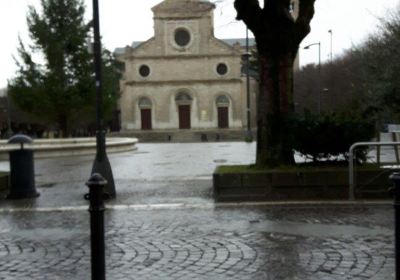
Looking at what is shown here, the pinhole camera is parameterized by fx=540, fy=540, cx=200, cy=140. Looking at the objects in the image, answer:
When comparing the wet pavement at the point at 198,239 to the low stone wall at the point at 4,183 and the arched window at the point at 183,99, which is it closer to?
the low stone wall at the point at 4,183

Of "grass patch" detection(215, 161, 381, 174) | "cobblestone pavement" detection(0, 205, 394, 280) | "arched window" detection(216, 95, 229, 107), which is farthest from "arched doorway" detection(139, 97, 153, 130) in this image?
"cobblestone pavement" detection(0, 205, 394, 280)

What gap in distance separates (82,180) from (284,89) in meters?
6.33

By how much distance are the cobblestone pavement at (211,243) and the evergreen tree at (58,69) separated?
90.7 ft

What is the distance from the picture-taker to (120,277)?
5574 mm

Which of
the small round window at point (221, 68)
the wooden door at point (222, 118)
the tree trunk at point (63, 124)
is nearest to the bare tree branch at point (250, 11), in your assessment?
the tree trunk at point (63, 124)

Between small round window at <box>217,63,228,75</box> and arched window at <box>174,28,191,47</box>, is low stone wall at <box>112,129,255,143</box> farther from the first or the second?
arched window at <box>174,28,191,47</box>

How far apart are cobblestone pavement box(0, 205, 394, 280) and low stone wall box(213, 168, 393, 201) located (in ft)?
2.70

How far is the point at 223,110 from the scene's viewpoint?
242 feet

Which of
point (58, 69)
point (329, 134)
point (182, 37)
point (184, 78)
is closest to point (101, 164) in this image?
point (329, 134)

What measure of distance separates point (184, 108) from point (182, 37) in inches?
381

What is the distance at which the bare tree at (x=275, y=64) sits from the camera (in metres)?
11.1

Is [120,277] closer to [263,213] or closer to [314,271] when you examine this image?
[314,271]

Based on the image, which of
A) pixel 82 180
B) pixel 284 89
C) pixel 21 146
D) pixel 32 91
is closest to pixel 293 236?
pixel 284 89

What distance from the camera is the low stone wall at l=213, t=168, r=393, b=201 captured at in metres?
10.1
